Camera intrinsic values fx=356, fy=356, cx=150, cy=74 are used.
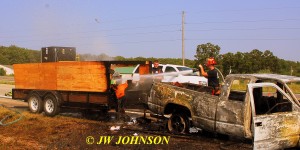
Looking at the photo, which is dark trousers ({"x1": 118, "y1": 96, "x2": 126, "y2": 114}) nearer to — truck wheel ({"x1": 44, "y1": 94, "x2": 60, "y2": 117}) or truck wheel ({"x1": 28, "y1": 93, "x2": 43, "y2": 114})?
truck wheel ({"x1": 44, "y1": 94, "x2": 60, "y2": 117})

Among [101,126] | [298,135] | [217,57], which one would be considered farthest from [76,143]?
[217,57]

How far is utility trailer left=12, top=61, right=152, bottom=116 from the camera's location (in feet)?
37.9

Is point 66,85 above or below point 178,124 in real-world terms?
above

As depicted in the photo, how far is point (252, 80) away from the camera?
7598 mm

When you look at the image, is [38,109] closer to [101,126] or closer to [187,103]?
[101,126]

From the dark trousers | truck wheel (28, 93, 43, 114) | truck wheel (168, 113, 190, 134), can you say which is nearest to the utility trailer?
truck wheel (28, 93, 43, 114)

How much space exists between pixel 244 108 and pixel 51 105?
8246mm

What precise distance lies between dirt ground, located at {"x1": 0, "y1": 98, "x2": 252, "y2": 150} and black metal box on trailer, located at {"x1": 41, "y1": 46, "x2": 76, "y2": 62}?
5.73m

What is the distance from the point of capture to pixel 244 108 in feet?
24.2

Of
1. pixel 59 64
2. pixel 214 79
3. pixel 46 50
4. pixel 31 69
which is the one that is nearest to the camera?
pixel 214 79

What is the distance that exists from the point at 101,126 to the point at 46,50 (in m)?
8.21

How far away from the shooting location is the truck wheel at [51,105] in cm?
1306

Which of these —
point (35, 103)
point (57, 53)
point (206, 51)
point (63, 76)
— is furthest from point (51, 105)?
point (206, 51)

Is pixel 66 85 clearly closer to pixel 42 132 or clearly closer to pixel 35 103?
pixel 35 103
